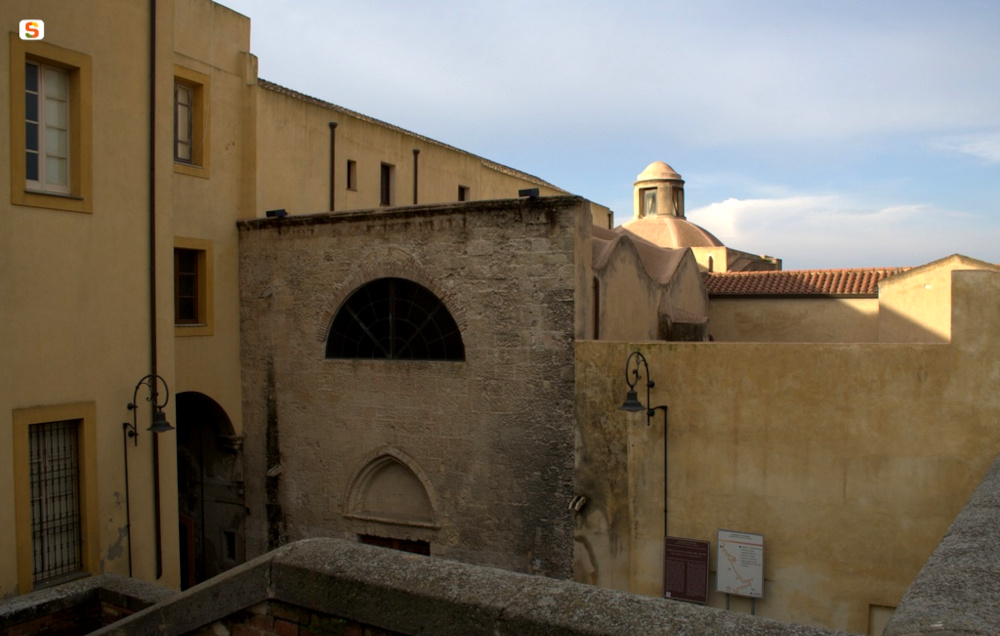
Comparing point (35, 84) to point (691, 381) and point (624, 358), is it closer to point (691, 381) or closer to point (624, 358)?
point (624, 358)

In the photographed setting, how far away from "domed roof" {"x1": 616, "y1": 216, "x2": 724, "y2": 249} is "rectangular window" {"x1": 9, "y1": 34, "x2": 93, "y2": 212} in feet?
70.8

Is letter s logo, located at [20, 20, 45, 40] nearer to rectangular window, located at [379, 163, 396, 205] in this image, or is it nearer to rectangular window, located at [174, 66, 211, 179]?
rectangular window, located at [174, 66, 211, 179]

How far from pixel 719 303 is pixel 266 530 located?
12.8 metres

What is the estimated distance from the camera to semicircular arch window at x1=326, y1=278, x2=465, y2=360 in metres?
11.4

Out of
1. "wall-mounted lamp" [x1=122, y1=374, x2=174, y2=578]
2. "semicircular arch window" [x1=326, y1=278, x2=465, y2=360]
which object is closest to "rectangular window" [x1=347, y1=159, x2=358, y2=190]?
"semicircular arch window" [x1=326, y1=278, x2=465, y2=360]

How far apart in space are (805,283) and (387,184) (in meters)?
11.2

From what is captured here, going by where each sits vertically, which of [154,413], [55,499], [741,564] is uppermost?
[154,413]

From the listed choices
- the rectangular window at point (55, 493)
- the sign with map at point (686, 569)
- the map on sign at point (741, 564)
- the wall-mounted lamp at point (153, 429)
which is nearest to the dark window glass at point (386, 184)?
the wall-mounted lamp at point (153, 429)

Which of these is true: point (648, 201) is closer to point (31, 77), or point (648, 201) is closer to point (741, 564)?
point (741, 564)

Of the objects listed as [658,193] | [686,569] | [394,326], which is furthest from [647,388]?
[658,193]

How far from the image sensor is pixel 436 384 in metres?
11.4

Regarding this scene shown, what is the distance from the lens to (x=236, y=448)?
1294cm

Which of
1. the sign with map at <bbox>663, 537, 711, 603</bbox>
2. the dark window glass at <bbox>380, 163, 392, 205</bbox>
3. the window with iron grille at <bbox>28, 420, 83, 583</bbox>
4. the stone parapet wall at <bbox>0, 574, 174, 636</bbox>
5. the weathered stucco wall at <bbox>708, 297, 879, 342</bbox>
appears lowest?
the sign with map at <bbox>663, 537, 711, 603</bbox>

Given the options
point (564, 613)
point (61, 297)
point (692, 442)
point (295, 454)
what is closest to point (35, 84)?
point (61, 297)
